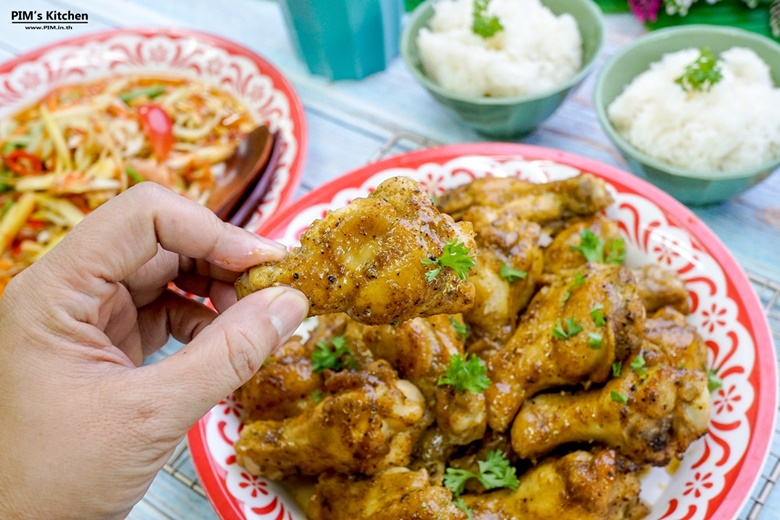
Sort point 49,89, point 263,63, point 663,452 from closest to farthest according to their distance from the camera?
point 663,452 → point 263,63 → point 49,89

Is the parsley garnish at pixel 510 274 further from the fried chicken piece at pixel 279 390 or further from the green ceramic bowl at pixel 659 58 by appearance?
the green ceramic bowl at pixel 659 58

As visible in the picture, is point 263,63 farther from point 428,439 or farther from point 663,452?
point 663,452

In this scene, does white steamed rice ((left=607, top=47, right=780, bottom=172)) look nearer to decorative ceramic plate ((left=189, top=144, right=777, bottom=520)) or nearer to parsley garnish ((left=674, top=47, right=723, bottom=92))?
parsley garnish ((left=674, top=47, right=723, bottom=92))

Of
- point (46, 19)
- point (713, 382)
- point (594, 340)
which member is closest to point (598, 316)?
point (594, 340)

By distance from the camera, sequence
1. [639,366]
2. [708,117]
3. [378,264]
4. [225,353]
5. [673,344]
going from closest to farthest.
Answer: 1. [225,353]
2. [378,264]
3. [639,366]
4. [673,344]
5. [708,117]

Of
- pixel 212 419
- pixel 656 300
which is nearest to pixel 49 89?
pixel 212 419

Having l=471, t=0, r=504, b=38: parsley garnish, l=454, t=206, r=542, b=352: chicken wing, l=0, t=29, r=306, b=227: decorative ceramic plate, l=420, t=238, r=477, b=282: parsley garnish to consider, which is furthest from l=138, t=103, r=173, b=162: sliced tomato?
l=420, t=238, r=477, b=282: parsley garnish

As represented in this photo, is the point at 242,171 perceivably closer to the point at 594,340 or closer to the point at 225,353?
the point at 225,353
